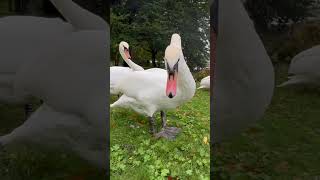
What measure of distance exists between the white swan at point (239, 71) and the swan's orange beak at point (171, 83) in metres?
0.16

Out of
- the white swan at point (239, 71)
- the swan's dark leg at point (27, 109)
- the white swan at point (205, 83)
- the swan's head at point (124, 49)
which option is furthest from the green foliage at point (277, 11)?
the swan's dark leg at point (27, 109)

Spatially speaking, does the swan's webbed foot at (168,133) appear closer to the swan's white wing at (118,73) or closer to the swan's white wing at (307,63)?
the swan's white wing at (118,73)

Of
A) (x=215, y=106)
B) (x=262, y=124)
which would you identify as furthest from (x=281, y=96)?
(x=215, y=106)

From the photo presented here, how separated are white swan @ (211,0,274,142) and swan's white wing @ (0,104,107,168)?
16.7 inches

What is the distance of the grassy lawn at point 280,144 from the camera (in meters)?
1.55

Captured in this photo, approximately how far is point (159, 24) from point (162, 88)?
0.35 metres

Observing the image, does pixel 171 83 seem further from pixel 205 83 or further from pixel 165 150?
pixel 165 150

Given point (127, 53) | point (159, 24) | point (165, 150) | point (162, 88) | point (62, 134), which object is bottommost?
point (165, 150)

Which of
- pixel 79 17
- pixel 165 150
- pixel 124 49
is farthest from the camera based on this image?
pixel 165 150

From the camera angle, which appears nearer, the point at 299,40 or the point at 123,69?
the point at 299,40

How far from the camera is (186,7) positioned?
1.55 metres

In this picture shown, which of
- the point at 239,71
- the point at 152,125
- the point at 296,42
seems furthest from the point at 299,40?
the point at 152,125

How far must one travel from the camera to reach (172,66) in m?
1.58

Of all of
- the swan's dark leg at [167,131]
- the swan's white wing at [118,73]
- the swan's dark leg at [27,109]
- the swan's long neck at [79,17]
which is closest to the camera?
the swan's long neck at [79,17]
